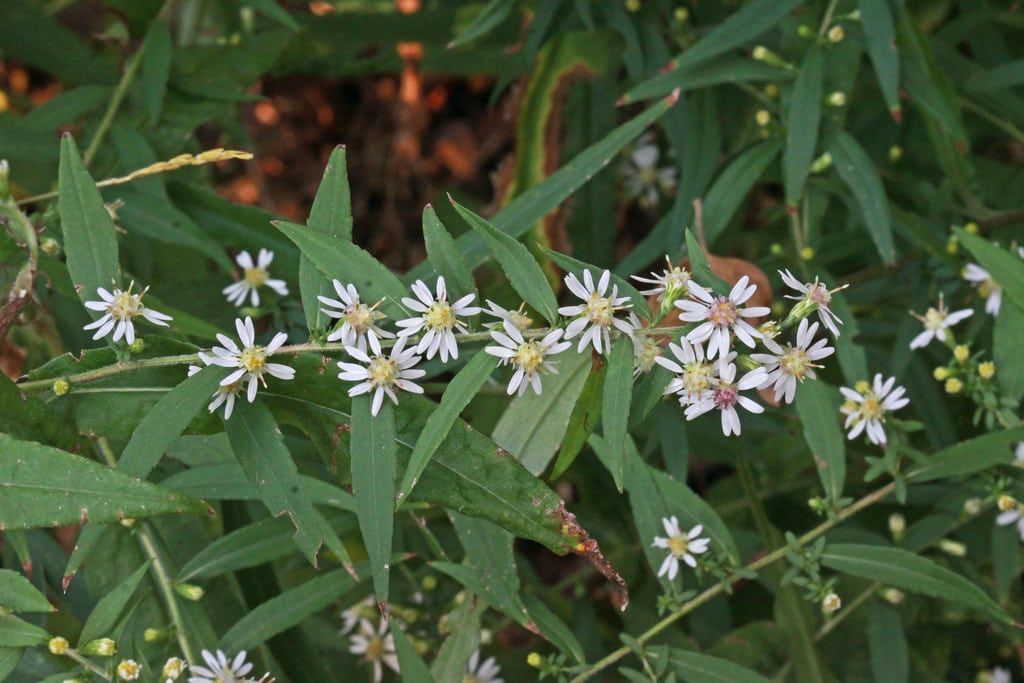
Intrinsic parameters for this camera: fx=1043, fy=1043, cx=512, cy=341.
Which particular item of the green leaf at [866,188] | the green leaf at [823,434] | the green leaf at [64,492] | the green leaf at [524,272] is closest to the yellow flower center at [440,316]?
the green leaf at [524,272]

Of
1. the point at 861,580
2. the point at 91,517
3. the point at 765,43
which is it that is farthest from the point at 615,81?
the point at 91,517

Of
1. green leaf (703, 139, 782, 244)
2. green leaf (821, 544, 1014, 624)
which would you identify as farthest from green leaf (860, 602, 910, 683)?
green leaf (703, 139, 782, 244)

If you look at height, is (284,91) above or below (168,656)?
above

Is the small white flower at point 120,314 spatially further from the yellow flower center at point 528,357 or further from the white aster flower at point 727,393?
the white aster flower at point 727,393

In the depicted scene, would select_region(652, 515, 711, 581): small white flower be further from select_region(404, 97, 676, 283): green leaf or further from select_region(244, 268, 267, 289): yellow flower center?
select_region(244, 268, 267, 289): yellow flower center

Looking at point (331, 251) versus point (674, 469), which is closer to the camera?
point (331, 251)

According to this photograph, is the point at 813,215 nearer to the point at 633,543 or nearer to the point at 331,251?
the point at 633,543
